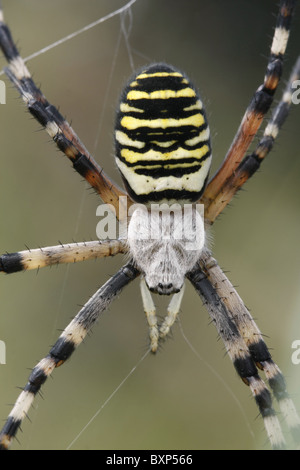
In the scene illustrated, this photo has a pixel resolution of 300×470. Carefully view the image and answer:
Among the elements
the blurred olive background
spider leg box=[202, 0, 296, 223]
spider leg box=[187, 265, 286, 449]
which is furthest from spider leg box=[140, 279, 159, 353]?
the blurred olive background

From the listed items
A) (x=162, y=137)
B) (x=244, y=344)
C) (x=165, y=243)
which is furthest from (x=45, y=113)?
(x=244, y=344)

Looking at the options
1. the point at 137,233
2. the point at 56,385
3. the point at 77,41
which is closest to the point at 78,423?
the point at 56,385

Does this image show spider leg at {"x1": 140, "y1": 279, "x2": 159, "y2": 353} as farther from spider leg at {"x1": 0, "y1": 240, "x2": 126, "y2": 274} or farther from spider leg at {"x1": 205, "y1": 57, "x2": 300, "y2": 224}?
spider leg at {"x1": 205, "y1": 57, "x2": 300, "y2": 224}

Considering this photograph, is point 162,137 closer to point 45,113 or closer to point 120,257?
point 45,113

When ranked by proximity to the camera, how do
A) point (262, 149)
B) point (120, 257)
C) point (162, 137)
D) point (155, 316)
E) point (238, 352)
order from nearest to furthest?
1. point (162, 137)
2. point (238, 352)
3. point (262, 149)
4. point (155, 316)
5. point (120, 257)

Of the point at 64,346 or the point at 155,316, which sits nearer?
the point at 64,346

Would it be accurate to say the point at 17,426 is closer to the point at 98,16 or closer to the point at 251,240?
the point at 251,240
